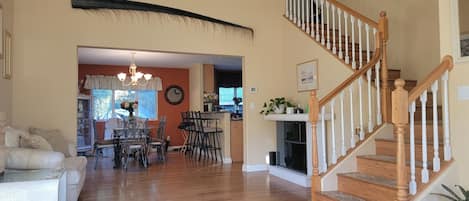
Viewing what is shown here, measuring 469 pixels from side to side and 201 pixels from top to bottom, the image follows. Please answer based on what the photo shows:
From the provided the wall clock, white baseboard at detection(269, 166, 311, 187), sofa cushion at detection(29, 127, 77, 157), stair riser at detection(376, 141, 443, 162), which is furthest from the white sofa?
the wall clock

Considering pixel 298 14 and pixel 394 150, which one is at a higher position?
pixel 298 14

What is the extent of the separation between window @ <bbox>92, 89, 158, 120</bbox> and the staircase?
6017 millimetres

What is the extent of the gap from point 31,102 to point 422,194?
15.5ft

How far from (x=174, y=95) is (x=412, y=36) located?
6765 mm

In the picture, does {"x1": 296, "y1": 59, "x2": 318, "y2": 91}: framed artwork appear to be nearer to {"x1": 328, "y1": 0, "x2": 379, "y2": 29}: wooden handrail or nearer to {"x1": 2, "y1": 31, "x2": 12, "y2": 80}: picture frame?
{"x1": 328, "y1": 0, "x2": 379, "y2": 29}: wooden handrail

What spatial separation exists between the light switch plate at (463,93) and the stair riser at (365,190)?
0.94 meters

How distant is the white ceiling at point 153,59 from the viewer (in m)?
7.68

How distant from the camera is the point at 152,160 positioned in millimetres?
7387

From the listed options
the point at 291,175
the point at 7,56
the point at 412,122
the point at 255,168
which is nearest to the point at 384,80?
the point at 412,122

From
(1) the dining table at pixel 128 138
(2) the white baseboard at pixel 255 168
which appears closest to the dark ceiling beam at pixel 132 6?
(1) the dining table at pixel 128 138

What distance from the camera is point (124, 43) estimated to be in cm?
520

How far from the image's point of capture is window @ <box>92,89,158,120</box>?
9469 mm

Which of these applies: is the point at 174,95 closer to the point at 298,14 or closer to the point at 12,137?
the point at 298,14

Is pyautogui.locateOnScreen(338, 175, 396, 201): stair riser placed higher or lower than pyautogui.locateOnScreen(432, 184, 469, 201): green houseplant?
lower
